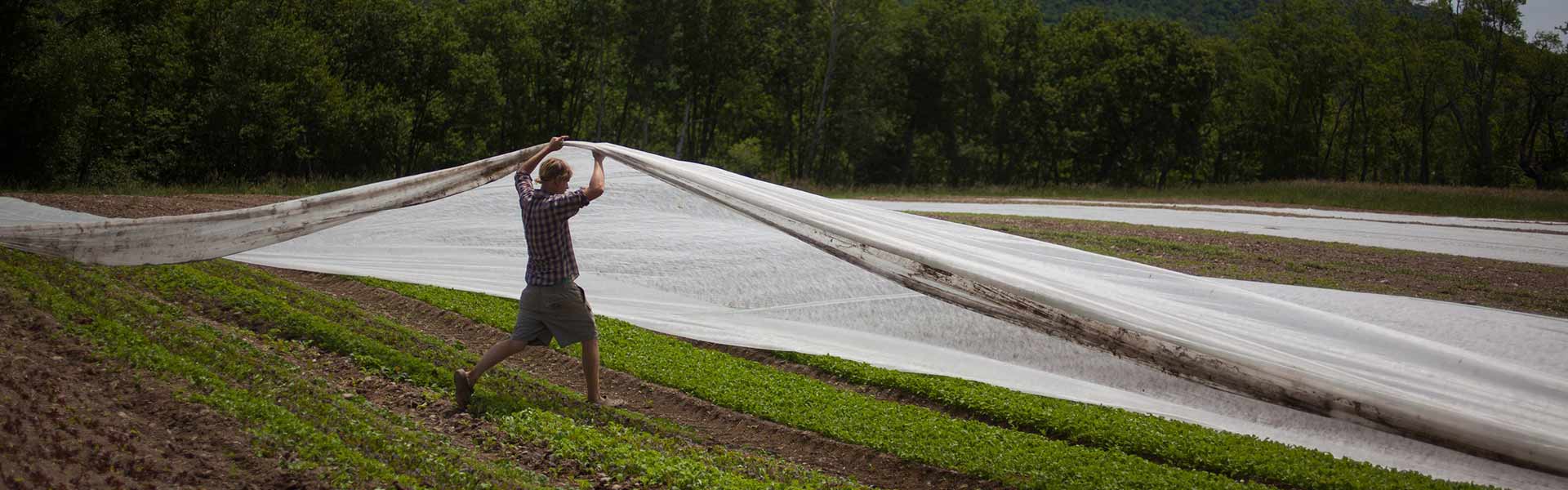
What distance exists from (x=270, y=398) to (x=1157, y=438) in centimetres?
611

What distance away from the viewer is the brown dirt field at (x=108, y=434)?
480 centimetres

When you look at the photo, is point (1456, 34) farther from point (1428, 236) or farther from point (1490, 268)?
point (1490, 268)

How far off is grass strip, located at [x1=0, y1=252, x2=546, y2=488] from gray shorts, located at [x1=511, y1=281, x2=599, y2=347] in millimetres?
960

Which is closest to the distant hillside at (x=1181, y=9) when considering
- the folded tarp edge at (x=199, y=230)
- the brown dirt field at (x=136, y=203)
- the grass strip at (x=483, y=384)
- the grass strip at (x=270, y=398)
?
the brown dirt field at (x=136, y=203)

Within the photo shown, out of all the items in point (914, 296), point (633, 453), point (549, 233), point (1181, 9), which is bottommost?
point (633, 453)

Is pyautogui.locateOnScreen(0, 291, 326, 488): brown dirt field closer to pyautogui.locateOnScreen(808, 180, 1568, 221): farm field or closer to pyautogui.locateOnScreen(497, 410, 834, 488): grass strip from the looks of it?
pyautogui.locateOnScreen(497, 410, 834, 488): grass strip

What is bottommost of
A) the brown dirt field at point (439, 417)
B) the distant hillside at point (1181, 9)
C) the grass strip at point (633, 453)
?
the brown dirt field at point (439, 417)

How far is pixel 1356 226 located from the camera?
23.0 metres

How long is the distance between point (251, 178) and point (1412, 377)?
43.8m

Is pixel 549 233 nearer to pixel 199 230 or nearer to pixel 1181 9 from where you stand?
pixel 199 230

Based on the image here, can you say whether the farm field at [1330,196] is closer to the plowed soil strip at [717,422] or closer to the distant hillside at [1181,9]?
the plowed soil strip at [717,422]

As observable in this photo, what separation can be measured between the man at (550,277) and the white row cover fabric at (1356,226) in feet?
34.5

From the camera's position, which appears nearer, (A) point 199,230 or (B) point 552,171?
(B) point 552,171

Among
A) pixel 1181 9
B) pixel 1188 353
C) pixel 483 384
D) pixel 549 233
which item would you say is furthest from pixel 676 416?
pixel 1181 9
